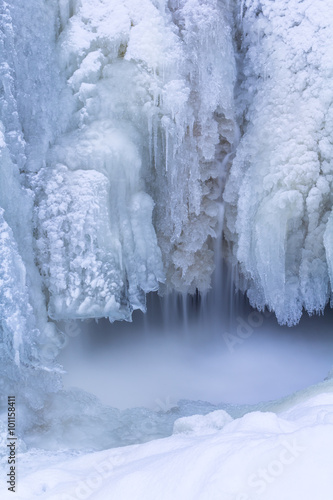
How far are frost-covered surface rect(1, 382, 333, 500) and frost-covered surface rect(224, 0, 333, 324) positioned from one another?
8.79 ft

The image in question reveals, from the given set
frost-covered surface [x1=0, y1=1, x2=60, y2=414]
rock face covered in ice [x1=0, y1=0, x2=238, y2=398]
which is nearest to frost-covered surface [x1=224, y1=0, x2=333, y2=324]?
rock face covered in ice [x1=0, y1=0, x2=238, y2=398]

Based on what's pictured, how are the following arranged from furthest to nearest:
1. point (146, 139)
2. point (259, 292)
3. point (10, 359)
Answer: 1. point (259, 292)
2. point (146, 139)
3. point (10, 359)

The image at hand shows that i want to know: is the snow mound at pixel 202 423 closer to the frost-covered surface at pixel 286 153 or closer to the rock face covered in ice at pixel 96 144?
the rock face covered in ice at pixel 96 144

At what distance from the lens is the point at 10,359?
373 cm

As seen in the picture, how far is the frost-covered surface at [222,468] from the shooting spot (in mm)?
1821

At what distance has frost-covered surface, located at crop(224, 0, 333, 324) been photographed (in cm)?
504

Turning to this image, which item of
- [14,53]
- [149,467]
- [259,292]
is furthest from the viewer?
[259,292]

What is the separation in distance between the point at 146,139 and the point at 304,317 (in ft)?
11.4

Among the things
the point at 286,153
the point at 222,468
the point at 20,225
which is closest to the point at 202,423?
the point at 222,468

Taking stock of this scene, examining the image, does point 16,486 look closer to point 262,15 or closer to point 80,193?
point 80,193

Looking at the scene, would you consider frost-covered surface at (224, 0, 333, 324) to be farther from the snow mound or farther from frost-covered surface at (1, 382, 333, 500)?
frost-covered surface at (1, 382, 333, 500)

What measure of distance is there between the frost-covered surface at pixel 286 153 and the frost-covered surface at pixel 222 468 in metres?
2.68

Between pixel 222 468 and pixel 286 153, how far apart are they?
374 cm

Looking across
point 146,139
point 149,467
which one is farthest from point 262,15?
point 149,467
